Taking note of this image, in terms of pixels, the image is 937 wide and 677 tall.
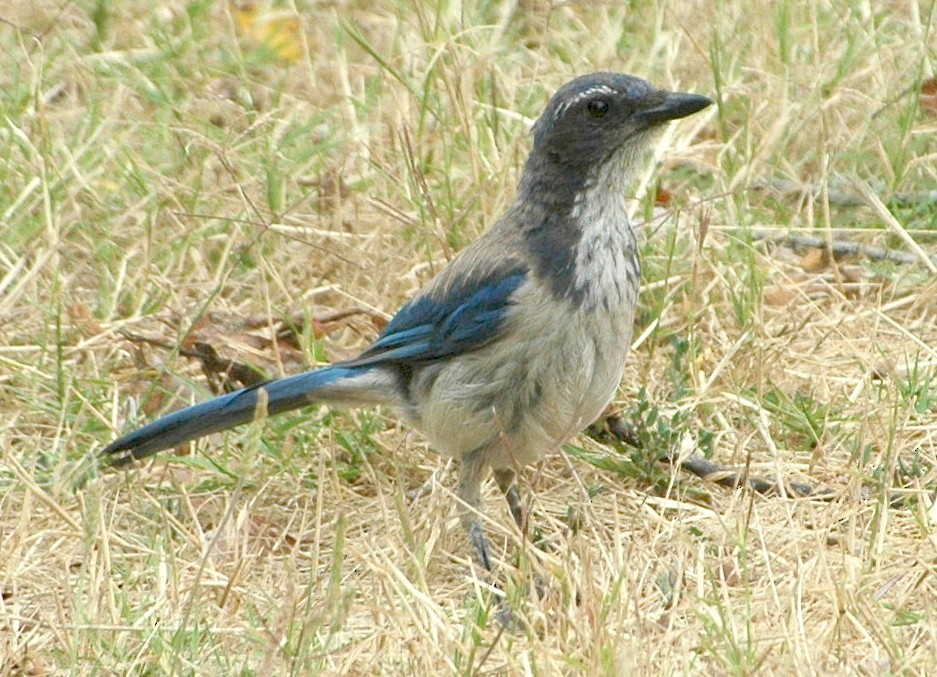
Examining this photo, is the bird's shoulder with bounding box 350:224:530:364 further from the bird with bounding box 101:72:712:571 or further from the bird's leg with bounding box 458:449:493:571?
the bird's leg with bounding box 458:449:493:571

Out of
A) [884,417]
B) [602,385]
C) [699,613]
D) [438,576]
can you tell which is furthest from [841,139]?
[699,613]

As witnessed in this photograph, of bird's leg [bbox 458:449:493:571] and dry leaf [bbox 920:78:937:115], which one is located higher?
dry leaf [bbox 920:78:937:115]

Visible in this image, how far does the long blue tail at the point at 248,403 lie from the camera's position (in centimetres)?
507

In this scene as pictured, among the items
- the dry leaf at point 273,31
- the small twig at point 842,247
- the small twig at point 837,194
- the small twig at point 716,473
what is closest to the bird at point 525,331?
the small twig at point 716,473

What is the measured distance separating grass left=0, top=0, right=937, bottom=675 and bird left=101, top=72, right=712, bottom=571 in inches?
7.4

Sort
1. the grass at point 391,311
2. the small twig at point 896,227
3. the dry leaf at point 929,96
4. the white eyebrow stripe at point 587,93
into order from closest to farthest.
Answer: the grass at point 391,311
the white eyebrow stripe at point 587,93
the small twig at point 896,227
the dry leaf at point 929,96

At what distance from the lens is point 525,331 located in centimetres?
489

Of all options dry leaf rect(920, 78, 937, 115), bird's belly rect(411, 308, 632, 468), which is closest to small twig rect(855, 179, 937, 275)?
dry leaf rect(920, 78, 937, 115)

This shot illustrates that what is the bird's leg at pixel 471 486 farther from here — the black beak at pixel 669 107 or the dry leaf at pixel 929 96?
the dry leaf at pixel 929 96

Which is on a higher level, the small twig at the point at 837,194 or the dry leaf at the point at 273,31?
the small twig at the point at 837,194

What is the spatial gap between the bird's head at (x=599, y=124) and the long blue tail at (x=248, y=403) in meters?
0.80

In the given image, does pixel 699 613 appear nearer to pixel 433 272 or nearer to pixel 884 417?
pixel 884 417

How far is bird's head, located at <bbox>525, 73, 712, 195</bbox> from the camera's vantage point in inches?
199

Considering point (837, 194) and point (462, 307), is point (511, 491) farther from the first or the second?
point (837, 194)
